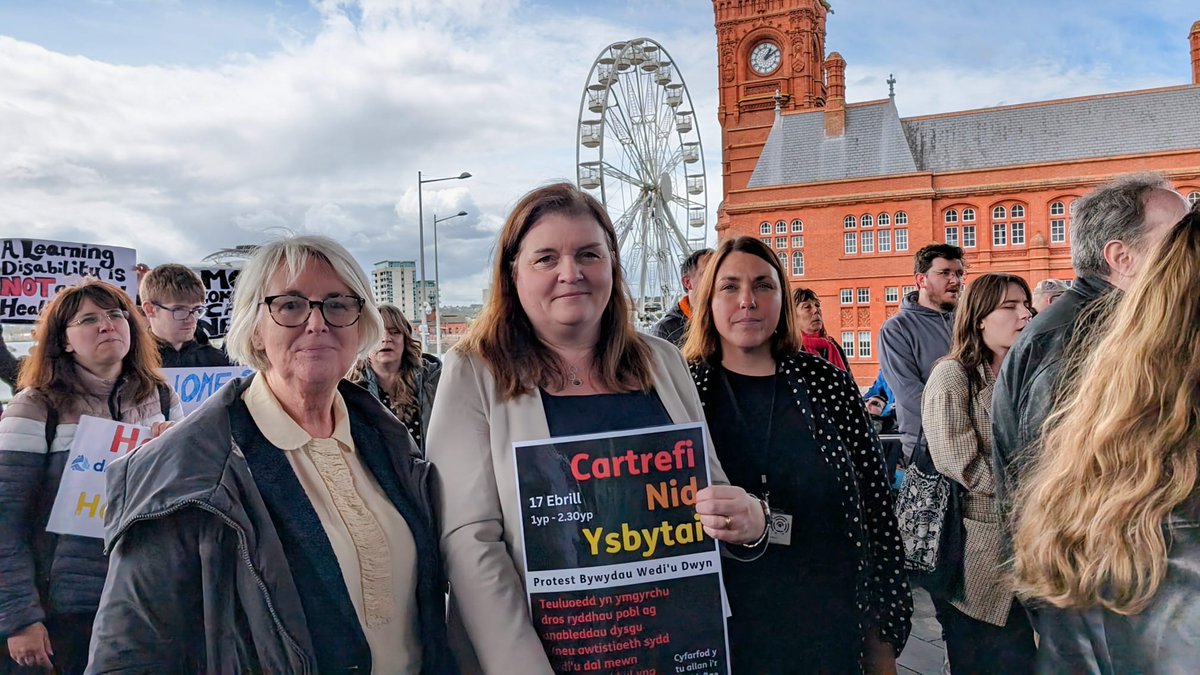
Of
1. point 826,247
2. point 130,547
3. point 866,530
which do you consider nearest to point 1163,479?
point 866,530

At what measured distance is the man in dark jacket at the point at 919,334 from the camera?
4074 mm

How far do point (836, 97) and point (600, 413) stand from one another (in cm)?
3731

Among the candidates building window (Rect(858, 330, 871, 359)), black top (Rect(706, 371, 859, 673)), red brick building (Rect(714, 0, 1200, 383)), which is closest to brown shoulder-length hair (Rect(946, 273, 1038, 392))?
black top (Rect(706, 371, 859, 673))

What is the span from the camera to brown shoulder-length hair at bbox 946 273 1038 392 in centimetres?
275

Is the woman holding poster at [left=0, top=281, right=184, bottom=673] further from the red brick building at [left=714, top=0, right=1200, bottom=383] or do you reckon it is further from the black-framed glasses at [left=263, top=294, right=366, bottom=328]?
the red brick building at [left=714, top=0, right=1200, bottom=383]

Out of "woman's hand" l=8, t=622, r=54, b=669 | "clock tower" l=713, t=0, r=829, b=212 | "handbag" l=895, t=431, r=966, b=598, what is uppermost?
"clock tower" l=713, t=0, r=829, b=212

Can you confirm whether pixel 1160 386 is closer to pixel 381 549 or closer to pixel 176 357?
pixel 381 549

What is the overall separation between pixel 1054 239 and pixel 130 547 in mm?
37589

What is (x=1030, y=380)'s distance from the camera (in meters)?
1.96

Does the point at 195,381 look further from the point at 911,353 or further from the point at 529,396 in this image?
the point at 911,353

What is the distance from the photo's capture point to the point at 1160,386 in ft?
3.72

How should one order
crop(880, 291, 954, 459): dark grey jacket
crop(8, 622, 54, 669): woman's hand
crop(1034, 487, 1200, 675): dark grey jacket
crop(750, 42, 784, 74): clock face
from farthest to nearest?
crop(750, 42, 784, 74): clock face
crop(880, 291, 954, 459): dark grey jacket
crop(8, 622, 54, 669): woman's hand
crop(1034, 487, 1200, 675): dark grey jacket

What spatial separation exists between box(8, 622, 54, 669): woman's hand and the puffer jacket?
0.02 m

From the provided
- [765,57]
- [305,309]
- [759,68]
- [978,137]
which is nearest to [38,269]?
[305,309]
